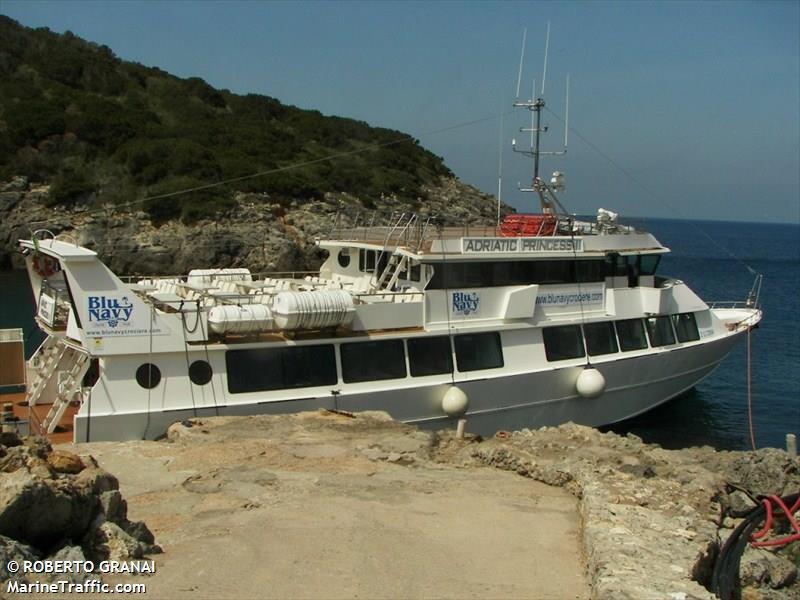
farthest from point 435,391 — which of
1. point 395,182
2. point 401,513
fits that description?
point 395,182

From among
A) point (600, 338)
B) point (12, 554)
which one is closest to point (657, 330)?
point (600, 338)

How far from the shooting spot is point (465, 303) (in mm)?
14328

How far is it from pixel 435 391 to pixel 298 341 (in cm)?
259

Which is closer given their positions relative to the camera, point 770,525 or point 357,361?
point 770,525

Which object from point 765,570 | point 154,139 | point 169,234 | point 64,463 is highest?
point 154,139

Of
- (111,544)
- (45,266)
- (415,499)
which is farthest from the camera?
(45,266)

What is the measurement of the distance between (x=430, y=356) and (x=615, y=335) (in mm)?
4318

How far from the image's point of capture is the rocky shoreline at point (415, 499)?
601 cm

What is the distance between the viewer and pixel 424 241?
48.4 feet

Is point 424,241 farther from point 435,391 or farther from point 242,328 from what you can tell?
point 242,328

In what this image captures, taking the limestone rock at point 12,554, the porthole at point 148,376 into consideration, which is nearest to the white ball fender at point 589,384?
the porthole at point 148,376

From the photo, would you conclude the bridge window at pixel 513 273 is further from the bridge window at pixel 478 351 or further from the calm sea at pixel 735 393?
the calm sea at pixel 735 393

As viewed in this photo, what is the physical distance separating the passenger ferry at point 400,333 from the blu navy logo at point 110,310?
20mm

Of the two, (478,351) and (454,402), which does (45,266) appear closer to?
(454,402)
